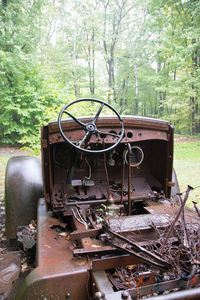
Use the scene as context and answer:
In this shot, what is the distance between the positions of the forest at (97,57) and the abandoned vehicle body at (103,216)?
6.18 m

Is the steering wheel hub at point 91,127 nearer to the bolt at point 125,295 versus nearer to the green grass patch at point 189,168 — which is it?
the bolt at point 125,295

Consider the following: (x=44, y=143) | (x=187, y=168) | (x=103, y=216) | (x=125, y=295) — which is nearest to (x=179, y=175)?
(x=187, y=168)

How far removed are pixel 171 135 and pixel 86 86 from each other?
15.8m

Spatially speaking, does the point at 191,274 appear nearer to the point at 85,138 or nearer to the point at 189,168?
the point at 85,138


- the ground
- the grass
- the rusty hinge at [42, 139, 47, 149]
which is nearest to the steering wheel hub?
the rusty hinge at [42, 139, 47, 149]

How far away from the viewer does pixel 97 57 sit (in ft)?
61.9

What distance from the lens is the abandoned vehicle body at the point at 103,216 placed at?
1.56 metres

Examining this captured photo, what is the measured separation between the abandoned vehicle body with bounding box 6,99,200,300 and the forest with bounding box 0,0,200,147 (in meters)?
6.18

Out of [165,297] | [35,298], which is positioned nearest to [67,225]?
[35,298]

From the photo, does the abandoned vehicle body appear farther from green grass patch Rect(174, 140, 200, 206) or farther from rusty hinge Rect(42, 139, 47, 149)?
green grass patch Rect(174, 140, 200, 206)

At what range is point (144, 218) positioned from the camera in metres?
2.27

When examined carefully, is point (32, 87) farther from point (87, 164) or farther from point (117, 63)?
point (117, 63)

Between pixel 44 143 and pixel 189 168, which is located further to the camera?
pixel 189 168

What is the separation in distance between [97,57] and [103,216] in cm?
1852
